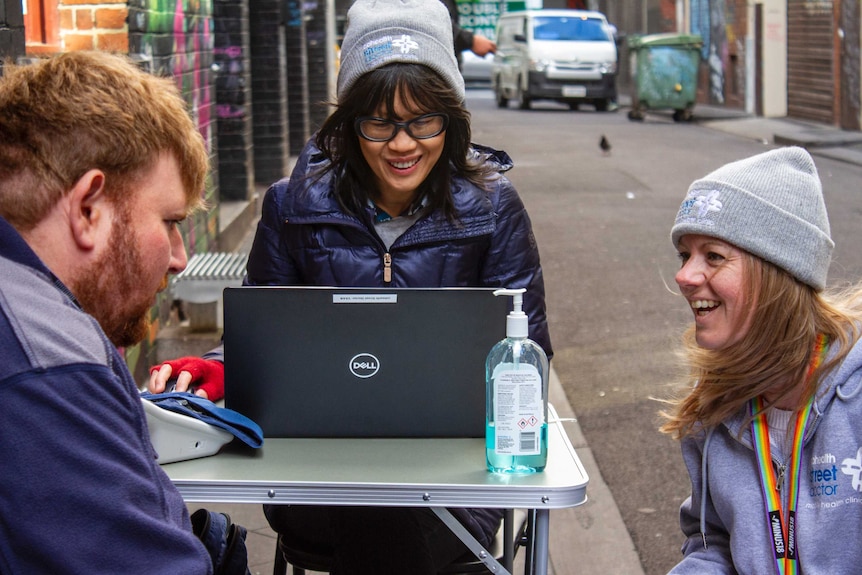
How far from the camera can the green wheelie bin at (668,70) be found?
875 inches

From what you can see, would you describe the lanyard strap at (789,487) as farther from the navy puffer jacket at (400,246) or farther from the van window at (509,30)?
the van window at (509,30)

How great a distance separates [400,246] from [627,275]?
221 inches

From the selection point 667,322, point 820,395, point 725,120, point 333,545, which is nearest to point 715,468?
point 820,395

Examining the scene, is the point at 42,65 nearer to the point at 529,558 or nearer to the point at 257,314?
the point at 257,314

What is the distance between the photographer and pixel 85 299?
185 centimetres

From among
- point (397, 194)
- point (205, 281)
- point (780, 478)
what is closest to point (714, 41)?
point (205, 281)

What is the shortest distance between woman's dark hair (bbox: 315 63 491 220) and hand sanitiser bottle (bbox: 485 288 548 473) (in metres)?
0.92

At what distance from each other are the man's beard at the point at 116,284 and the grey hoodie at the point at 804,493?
1221 mm

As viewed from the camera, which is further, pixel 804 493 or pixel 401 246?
pixel 401 246

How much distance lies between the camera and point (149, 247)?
6.30 feet

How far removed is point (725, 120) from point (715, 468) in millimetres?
20609

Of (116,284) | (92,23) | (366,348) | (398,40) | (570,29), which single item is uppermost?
(570,29)

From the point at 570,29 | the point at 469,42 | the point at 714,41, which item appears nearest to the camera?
the point at 469,42

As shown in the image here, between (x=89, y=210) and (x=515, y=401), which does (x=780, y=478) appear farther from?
(x=89, y=210)
